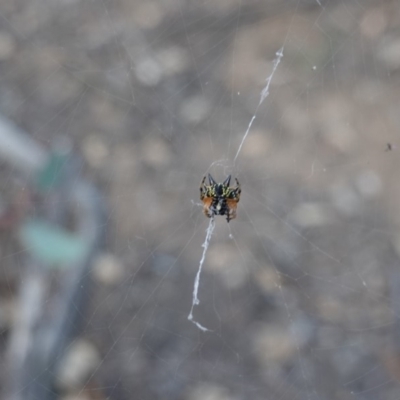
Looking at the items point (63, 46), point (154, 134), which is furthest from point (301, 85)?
point (63, 46)

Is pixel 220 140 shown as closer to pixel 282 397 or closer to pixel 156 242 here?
pixel 156 242

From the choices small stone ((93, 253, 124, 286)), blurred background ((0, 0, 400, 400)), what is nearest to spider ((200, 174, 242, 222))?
blurred background ((0, 0, 400, 400))

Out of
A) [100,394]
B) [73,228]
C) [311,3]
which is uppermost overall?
[311,3]

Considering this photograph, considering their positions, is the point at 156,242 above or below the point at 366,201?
below

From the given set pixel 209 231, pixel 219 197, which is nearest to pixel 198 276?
pixel 209 231

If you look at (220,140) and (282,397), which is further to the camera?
(220,140)

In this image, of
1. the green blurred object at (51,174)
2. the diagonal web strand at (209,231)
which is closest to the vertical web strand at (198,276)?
the diagonal web strand at (209,231)

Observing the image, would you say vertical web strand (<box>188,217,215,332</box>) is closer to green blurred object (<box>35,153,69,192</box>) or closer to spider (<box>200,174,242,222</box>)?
spider (<box>200,174,242,222</box>)
